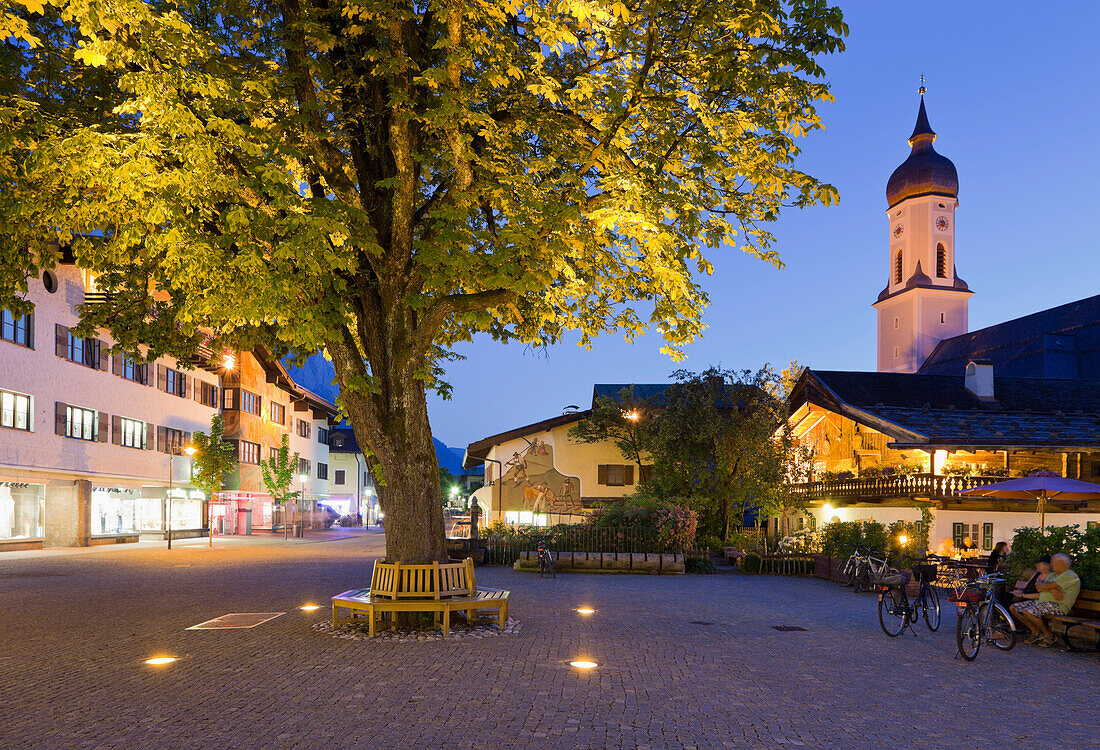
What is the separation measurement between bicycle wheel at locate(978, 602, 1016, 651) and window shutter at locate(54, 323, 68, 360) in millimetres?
35647

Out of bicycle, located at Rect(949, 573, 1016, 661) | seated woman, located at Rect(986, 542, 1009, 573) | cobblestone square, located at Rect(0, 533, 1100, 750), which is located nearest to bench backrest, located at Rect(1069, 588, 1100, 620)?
cobblestone square, located at Rect(0, 533, 1100, 750)

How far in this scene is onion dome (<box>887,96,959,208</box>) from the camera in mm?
94125

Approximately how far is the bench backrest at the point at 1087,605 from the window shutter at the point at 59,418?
35783 mm

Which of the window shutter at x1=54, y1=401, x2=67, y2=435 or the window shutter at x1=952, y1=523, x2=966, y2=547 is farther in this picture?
the window shutter at x1=54, y1=401, x2=67, y2=435

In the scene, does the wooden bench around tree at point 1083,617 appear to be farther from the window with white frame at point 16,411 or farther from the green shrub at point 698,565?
the window with white frame at point 16,411

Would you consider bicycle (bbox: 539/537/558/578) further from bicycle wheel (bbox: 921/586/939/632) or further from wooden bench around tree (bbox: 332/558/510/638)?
bicycle wheel (bbox: 921/586/939/632)

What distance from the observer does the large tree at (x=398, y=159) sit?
37.9ft

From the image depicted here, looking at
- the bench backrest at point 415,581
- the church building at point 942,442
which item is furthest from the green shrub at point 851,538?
the bench backrest at point 415,581

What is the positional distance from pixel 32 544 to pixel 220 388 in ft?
68.6

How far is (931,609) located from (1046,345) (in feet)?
213

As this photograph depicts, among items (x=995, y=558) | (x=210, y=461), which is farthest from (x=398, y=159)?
(x=210, y=461)

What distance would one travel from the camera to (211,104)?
12000 millimetres

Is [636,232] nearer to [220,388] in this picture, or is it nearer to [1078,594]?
[1078,594]

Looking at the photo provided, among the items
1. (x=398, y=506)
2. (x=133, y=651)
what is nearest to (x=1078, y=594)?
(x=398, y=506)
